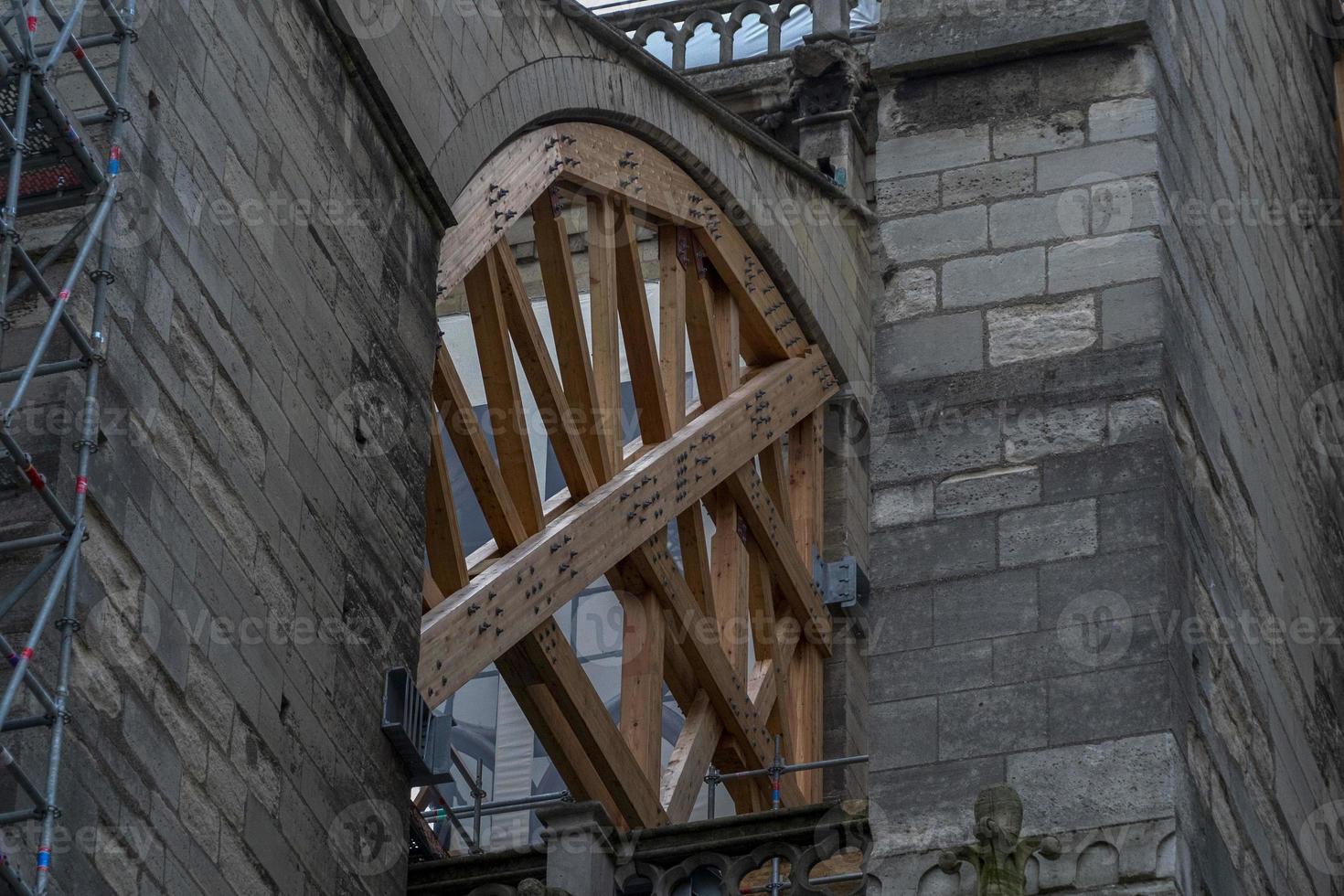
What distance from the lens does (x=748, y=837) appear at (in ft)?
37.7

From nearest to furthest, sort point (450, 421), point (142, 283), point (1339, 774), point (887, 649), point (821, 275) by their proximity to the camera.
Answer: point (887, 649) < point (142, 283) < point (1339, 774) < point (450, 421) < point (821, 275)

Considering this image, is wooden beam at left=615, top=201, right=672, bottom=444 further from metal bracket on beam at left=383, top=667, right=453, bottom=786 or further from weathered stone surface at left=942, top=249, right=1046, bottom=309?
weathered stone surface at left=942, top=249, right=1046, bottom=309

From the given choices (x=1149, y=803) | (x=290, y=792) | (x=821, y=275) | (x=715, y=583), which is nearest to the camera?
(x=1149, y=803)

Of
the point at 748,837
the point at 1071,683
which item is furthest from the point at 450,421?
the point at 1071,683

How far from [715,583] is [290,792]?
619cm

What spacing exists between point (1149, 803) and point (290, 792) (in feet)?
11.6

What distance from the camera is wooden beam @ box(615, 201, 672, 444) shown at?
1556 cm

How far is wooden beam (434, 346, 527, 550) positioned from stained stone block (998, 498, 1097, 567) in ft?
15.0

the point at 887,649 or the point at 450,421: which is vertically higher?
the point at 450,421

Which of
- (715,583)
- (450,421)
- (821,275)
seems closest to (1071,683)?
(450,421)

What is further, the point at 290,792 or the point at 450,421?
the point at 450,421

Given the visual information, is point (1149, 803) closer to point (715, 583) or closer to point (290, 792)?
point (290, 792)

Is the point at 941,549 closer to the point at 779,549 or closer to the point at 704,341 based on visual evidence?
the point at 704,341

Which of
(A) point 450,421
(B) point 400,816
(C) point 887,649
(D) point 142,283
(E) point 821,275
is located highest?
(E) point 821,275
